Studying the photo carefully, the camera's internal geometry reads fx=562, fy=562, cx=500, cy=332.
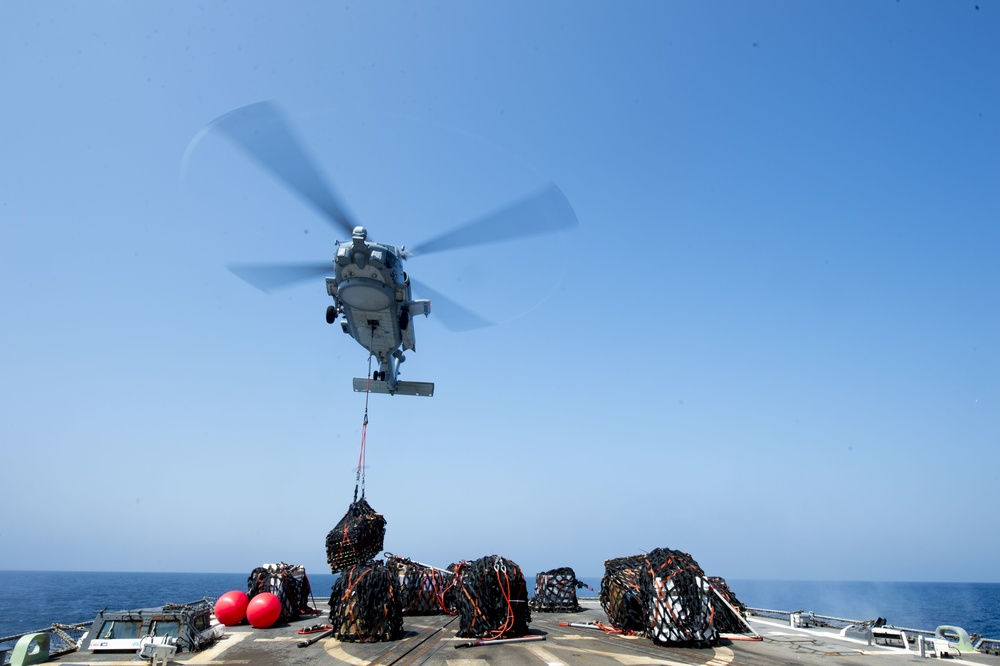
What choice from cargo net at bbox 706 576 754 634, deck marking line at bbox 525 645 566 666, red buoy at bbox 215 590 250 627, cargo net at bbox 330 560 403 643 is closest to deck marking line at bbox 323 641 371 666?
cargo net at bbox 330 560 403 643

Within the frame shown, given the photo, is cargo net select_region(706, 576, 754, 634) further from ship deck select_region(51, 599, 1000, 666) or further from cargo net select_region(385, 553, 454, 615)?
cargo net select_region(385, 553, 454, 615)

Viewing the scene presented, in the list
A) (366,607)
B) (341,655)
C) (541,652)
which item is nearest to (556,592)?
(541,652)

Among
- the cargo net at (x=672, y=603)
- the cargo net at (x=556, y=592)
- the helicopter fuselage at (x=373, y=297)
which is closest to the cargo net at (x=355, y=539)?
the helicopter fuselage at (x=373, y=297)

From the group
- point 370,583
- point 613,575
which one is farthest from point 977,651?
point 370,583

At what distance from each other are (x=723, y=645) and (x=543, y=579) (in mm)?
11605

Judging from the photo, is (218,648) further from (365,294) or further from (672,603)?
(672,603)

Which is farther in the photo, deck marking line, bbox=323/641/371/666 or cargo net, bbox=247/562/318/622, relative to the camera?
cargo net, bbox=247/562/318/622

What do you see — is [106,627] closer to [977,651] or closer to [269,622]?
[269,622]

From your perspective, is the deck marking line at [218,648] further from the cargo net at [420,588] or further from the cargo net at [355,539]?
the cargo net at [420,588]

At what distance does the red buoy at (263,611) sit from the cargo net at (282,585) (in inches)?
59.2

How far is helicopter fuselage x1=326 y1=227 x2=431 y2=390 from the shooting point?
72.9 ft

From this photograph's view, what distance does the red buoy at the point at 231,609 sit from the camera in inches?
844

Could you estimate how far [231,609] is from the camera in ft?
70.5

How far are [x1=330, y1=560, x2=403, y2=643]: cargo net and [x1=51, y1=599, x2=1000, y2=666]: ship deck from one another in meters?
0.37
